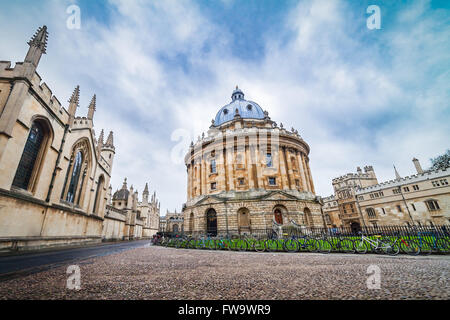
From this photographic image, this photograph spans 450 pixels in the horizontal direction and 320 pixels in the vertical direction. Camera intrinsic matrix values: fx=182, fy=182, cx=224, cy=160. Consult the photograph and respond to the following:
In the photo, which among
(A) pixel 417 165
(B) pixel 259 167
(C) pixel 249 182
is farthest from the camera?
(A) pixel 417 165

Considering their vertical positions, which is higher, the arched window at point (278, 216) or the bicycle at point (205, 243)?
the arched window at point (278, 216)

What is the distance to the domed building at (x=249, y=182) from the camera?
2391cm

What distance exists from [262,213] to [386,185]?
3392 centimetres

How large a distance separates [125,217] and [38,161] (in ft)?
83.8

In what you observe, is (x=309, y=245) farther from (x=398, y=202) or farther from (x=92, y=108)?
(x=398, y=202)

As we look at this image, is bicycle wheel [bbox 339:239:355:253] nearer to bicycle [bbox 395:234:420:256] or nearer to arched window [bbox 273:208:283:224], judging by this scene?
bicycle [bbox 395:234:420:256]

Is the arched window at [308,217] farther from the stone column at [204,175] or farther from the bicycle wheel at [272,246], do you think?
the bicycle wheel at [272,246]

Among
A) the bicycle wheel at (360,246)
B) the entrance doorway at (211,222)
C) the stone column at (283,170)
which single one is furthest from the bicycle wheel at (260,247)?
the stone column at (283,170)

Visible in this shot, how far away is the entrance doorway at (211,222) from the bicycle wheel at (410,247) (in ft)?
66.1

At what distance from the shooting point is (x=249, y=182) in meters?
26.1

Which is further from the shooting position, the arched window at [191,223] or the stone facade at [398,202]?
the stone facade at [398,202]

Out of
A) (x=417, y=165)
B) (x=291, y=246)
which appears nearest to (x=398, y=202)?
(x=417, y=165)

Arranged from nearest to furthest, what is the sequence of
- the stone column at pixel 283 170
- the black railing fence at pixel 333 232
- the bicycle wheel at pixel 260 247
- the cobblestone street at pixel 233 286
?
the cobblestone street at pixel 233 286 → the black railing fence at pixel 333 232 → the bicycle wheel at pixel 260 247 → the stone column at pixel 283 170
